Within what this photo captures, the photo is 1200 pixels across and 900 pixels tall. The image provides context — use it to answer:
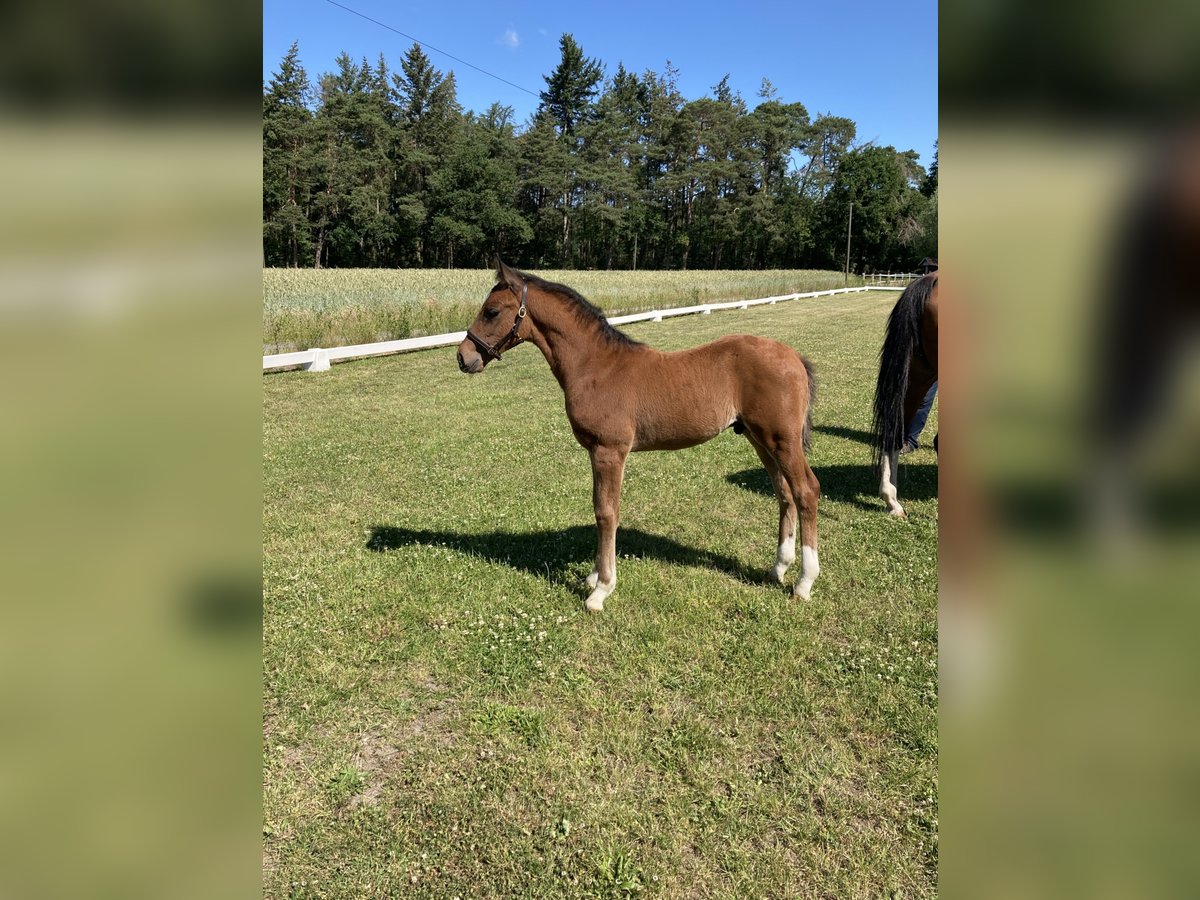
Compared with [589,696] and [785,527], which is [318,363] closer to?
[785,527]

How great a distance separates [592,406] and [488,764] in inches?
84.7

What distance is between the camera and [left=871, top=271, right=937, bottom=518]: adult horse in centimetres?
542

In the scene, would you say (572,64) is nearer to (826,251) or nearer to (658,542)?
(826,251)

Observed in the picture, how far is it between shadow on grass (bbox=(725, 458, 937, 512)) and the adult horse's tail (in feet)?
1.71

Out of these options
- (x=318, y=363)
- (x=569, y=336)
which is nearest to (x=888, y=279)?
(x=318, y=363)

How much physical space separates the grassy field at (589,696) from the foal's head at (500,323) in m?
1.64

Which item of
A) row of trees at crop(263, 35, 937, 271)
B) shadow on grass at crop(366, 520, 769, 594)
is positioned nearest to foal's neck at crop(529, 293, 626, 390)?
shadow on grass at crop(366, 520, 769, 594)

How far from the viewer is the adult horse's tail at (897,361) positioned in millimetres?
5465

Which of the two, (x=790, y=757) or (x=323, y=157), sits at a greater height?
(x=323, y=157)

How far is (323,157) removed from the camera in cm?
4906

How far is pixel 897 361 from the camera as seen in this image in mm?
5598

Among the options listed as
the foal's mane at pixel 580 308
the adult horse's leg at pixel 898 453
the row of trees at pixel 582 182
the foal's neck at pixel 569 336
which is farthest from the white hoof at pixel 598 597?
the row of trees at pixel 582 182

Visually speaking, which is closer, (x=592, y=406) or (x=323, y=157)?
(x=592, y=406)
